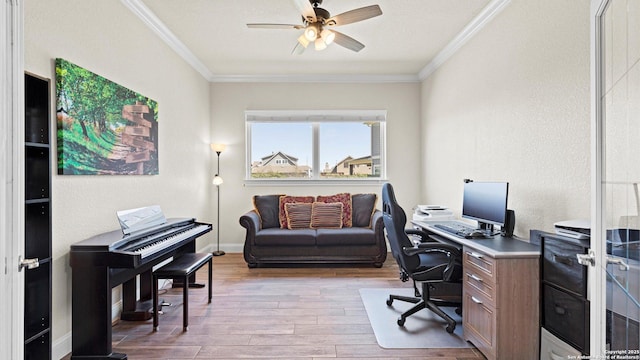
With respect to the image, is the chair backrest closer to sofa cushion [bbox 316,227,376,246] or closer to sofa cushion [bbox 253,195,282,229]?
sofa cushion [bbox 316,227,376,246]

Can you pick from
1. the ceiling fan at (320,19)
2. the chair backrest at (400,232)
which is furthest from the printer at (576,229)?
the ceiling fan at (320,19)

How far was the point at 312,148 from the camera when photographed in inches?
208

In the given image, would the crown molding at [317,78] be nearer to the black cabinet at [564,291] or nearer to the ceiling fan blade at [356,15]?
the ceiling fan blade at [356,15]

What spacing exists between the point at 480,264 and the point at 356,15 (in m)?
2.08

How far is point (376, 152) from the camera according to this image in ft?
17.5

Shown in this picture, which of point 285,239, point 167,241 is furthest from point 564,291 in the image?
point 285,239

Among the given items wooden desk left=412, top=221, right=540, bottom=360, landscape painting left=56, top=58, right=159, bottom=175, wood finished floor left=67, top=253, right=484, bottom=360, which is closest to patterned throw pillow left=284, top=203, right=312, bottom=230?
wood finished floor left=67, top=253, right=484, bottom=360

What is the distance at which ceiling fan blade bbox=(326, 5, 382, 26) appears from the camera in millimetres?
2529

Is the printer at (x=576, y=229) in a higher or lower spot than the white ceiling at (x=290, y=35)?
lower

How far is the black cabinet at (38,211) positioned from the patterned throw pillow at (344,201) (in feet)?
11.5

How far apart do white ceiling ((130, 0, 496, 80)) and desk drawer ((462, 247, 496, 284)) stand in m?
2.24

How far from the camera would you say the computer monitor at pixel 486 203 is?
2.60m

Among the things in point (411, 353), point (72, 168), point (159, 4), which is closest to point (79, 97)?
point (72, 168)

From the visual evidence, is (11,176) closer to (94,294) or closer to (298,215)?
(94,294)
